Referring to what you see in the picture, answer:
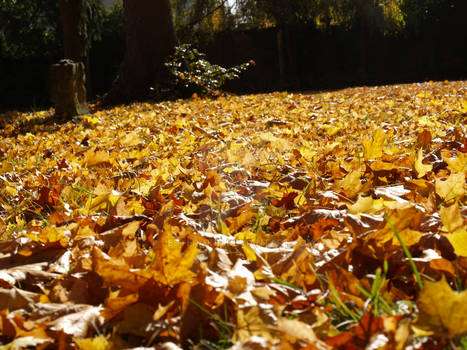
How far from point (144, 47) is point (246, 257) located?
9246mm

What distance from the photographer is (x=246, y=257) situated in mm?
1230

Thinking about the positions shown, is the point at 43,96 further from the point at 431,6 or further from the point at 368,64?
the point at 431,6

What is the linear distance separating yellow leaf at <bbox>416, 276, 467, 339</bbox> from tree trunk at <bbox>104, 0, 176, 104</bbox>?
9294 mm

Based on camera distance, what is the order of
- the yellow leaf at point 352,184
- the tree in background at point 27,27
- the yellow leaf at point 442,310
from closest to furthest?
the yellow leaf at point 442,310
the yellow leaf at point 352,184
the tree in background at point 27,27

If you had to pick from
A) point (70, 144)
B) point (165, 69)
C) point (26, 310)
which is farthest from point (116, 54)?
point (26, 310)

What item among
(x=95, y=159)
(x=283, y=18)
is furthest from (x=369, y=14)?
(x=95, y=159)

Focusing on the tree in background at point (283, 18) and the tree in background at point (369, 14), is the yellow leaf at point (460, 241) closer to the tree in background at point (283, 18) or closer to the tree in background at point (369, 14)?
the tree in background at point (283, 18)

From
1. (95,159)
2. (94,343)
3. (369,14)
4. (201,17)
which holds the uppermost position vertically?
(201,17)

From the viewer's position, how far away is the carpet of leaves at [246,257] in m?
0.86

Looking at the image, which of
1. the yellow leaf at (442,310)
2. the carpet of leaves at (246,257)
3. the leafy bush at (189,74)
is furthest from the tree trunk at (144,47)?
the yellow leaf at (442,310)

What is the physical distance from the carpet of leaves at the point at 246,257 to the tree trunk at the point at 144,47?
24.9 ft

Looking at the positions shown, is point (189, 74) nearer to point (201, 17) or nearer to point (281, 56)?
point (201, 17)

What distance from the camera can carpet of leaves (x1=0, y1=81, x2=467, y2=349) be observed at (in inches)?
34.0

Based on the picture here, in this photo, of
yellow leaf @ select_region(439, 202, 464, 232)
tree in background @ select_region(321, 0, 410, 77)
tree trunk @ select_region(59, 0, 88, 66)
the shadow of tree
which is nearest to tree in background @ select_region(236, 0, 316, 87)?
tree in background @ select_region(321, 0, 410, 77)
